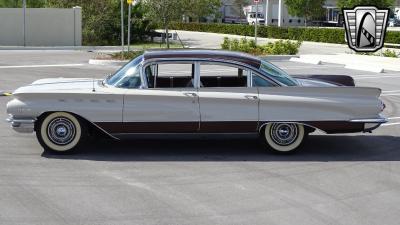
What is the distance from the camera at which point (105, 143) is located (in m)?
9.31

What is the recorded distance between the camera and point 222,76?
915 cm

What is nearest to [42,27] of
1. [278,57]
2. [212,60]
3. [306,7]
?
[278,57]

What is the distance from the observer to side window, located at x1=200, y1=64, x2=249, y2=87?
8.55 m

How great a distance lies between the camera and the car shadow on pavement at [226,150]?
844cm

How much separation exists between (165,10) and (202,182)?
76.1 ft

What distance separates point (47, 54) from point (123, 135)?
823 inches

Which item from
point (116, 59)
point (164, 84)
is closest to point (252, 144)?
point (164, 84)

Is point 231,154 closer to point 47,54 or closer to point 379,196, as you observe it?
point 379,196

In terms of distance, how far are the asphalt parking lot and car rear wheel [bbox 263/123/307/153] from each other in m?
0.14

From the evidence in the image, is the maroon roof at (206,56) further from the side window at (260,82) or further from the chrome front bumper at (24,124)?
the chrome front bumper at (24,124)

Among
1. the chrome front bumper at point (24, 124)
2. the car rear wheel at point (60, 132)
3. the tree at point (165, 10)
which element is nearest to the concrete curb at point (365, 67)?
the tree at point (165, 10)

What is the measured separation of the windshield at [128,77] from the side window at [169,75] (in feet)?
0.48

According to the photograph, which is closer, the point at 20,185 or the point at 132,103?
the point at 20,185

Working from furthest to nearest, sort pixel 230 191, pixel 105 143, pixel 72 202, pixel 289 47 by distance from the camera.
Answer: pixel 289 47 → pixel 105 143 → pixel 230 191 → pixel 72 202
